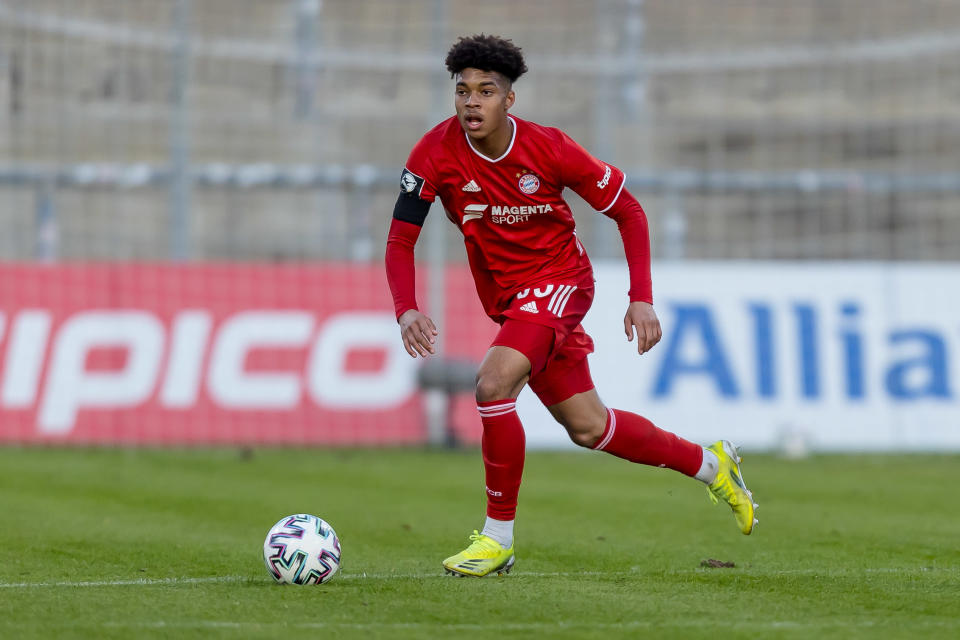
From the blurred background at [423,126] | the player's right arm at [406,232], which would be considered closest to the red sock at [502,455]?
the player's right arm at [406,232]

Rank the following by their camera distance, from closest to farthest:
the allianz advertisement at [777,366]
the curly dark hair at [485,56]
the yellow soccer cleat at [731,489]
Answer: the curly dark hair at [485,56]
the yellow soccer cleat at [731,489]
the allianz advertisement at [777,366]

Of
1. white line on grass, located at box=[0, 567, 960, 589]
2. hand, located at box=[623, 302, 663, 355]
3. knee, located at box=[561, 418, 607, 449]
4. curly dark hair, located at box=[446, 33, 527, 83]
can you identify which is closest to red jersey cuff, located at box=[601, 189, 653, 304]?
hand, located at box=[623, 302, 663, 355]

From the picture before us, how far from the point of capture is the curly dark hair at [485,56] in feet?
20.5

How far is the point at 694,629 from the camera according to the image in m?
4.84

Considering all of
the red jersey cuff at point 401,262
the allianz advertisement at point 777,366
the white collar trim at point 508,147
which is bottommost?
the allianz advertisement at point 777,366

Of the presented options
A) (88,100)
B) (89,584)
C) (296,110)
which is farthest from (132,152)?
(89,584)

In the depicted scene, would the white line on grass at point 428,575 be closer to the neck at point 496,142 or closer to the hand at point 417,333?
the hand at point 417,333

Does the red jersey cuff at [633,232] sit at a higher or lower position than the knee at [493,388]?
higher

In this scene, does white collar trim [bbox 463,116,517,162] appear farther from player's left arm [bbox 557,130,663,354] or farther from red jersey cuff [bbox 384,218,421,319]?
red jersey cuff [bbox 384,218,421,319]

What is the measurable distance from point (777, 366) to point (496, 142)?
28.1 ft

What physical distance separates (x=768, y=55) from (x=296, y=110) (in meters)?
4.85

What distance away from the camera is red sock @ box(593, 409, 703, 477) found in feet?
21.8

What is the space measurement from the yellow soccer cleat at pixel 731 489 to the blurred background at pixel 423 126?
7.90 m

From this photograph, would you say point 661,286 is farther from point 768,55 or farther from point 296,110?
point 296,110
